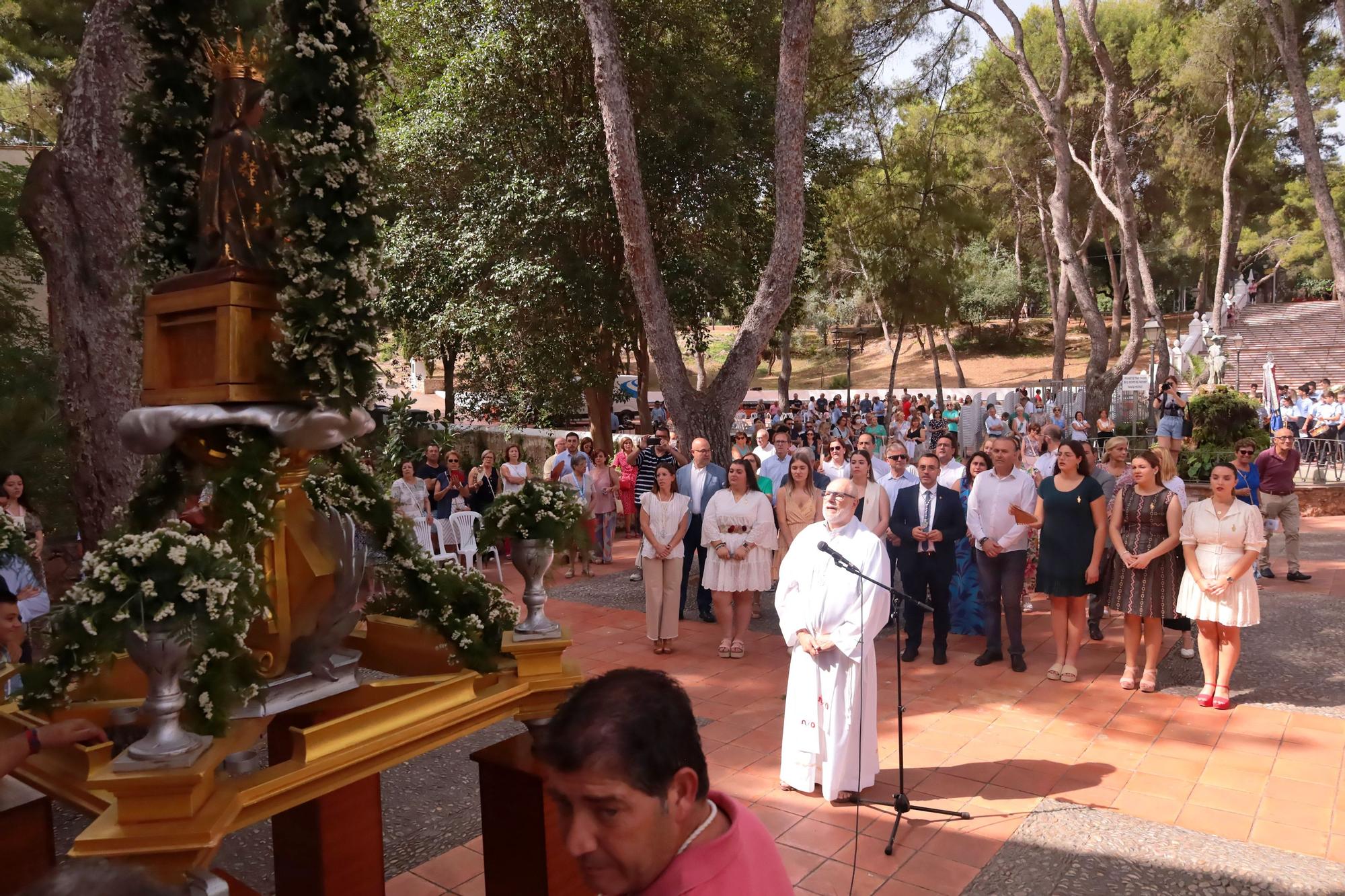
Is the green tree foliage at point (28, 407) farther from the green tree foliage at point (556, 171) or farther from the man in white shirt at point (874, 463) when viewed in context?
the man in white shirt at point (874, 463)

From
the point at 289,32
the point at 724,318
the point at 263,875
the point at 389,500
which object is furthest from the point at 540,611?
the point at 724,318

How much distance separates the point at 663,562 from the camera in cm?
818

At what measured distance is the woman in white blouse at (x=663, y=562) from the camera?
813 centimetres

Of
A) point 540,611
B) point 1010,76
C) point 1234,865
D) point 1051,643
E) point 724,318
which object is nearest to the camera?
point 540,611

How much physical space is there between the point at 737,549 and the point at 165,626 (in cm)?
627

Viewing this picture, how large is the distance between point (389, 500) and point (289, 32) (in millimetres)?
1302

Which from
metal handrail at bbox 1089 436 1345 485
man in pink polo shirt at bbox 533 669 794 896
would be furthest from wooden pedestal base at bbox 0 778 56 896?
metal handrail at bbox 1089 436 1345 485

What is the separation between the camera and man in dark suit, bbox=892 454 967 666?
7.64 meters

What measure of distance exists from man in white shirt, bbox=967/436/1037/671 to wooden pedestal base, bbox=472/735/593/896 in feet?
18.1

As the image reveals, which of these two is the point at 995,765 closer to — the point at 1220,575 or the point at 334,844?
the point at 1220,575

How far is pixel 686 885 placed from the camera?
4.75 ft

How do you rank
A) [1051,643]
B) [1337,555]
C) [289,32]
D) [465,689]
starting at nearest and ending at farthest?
[289,32] < [465,689] < [1051,643] < [1337,555]

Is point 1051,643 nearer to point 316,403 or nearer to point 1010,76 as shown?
point 316,403

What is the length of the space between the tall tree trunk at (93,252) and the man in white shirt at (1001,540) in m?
6.12
